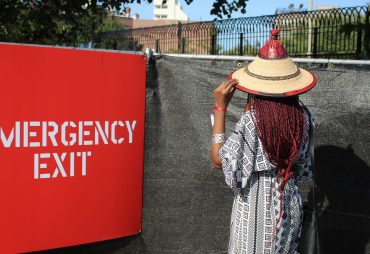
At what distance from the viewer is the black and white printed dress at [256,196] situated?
2.45 m

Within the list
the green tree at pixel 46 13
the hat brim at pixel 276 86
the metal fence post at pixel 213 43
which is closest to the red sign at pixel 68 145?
the hat brim at pixel 276 86

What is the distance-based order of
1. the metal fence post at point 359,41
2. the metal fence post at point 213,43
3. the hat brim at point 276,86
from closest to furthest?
1. the hat brim at point 276,86
2. the metal fence post at point 359,41
3. the metal fence post at point 213,43

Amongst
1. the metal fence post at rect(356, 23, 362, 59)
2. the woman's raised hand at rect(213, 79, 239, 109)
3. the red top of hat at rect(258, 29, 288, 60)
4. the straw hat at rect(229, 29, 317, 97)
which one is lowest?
the woman's raised hand at rect(213, 79, 239, 109)

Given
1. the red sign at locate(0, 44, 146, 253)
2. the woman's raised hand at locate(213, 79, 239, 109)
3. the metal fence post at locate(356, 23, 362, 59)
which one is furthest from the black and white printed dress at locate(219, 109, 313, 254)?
the metal fence post at locate(356, 23, 362, 59)

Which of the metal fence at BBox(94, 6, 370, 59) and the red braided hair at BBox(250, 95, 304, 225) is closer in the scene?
the red braided hair at BBox(250, 95, 304, 225)

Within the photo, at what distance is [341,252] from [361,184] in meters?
0.53

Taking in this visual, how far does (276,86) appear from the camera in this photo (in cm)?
241

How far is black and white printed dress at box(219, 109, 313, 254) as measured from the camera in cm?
245

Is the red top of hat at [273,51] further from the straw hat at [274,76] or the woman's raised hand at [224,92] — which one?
the woman's raised hand at [224,92]

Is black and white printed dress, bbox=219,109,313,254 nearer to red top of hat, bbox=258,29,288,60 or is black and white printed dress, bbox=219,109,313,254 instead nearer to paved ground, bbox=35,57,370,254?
red top of hat, bbox=258,29,288,60

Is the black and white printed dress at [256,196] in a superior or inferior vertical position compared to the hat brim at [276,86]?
inferior

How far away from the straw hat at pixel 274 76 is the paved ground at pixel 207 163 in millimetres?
1201

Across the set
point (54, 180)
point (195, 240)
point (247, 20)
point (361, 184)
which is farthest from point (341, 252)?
point (247, 20)

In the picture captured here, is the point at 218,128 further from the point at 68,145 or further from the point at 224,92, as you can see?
the point at 68,145
